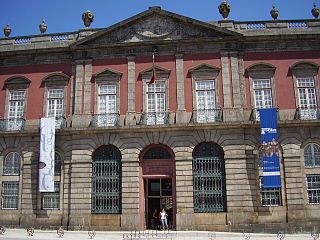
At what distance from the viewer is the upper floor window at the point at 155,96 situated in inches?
769

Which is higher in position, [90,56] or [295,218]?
[90,56]

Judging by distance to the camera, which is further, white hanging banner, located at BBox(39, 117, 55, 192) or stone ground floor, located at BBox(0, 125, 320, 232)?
white hanging banner, located at BBox(39, 117, 55, 192)

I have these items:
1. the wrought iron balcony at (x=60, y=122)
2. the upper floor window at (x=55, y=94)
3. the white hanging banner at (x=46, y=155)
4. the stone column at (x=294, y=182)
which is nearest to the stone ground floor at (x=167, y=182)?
the stone column at (x=294, y=182)

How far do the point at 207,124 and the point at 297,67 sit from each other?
6219mm

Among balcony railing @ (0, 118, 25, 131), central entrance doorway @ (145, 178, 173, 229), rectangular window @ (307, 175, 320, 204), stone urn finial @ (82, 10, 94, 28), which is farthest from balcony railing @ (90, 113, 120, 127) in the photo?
rectangular window @ (307, 175, 320, 204)

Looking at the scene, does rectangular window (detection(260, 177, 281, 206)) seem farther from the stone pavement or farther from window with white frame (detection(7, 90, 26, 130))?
window with white frame (detection(7, 90, 26, 130))

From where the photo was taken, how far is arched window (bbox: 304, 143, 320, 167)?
18766 millimetres

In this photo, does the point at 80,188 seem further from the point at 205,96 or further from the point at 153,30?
the point at 153,30

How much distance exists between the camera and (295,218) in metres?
18.0

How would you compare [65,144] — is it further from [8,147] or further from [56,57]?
[56,57]

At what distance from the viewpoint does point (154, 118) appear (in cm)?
Result: 1945

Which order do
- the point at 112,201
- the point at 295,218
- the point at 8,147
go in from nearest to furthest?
1. the point at 295,218
2. the point at 112,201
3. the point at 8,147

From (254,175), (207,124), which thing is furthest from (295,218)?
(207,124)

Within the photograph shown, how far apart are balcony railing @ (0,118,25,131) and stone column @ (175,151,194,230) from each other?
9.48 metres
